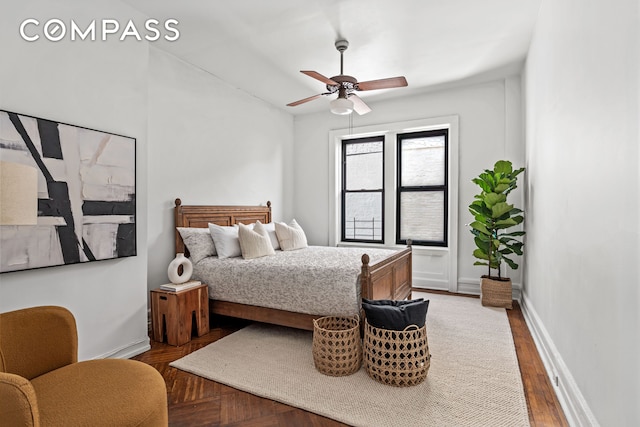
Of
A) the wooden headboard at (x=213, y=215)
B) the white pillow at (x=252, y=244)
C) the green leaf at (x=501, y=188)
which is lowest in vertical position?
the white pillow at (x=252, y=244)

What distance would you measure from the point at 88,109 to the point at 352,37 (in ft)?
7.58

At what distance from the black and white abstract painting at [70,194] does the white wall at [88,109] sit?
9 cm

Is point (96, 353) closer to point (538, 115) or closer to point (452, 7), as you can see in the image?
point (452, 7)

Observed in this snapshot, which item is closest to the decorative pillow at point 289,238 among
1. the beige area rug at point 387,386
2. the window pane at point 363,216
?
the beige area rug at point 387,386

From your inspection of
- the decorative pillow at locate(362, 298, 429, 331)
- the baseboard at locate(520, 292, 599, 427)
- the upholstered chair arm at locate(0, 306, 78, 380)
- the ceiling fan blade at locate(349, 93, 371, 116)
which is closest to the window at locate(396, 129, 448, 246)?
the ceiling fan blade at locate(349, 93, 371, 116)

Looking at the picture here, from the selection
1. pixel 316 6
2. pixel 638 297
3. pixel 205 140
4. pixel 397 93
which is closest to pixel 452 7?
pixel 316 6

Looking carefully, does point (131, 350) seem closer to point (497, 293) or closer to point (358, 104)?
point (358, 104)

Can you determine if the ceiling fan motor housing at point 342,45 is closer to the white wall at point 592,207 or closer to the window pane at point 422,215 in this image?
the white wall at point 592,207

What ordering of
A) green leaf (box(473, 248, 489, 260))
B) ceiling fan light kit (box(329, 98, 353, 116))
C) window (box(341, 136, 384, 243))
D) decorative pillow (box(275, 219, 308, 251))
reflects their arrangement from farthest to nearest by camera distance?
window (box(341, 136, 384, 243))
decorative pillow (box(275, 219, 308, 251))
green leaf (box(473, 248, 489, 260))
ceiling fan light kit (box(329, 98, 353, 116))

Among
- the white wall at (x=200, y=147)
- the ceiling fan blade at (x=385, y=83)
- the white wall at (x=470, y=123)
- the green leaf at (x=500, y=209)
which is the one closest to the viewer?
the ceiling fan blade at (x=385, y=83)

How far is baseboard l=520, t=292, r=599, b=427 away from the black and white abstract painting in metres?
2.99

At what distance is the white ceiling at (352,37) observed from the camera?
8.81 ft

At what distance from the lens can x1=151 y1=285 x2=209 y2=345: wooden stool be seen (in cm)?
282

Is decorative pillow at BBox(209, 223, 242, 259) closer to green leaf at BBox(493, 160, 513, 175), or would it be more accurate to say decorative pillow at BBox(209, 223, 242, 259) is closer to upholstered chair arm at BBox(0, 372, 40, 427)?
upholstered chair arm at BBox(0, 372, 40, 427)
